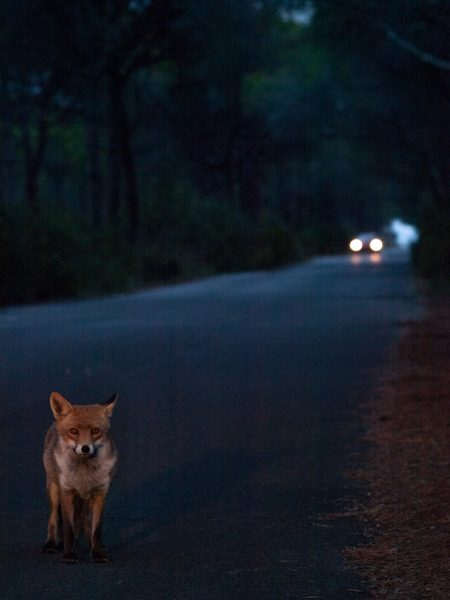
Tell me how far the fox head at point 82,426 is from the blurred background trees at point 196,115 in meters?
23.2

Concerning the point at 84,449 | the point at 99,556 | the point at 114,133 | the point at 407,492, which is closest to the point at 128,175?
the point at 114,133

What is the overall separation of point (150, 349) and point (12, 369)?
9.93 feet

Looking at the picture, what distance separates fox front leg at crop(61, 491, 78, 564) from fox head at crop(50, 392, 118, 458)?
30 centimetres

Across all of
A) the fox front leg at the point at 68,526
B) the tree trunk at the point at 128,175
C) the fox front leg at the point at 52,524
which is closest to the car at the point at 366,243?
the tree trunk at the point at 128,175

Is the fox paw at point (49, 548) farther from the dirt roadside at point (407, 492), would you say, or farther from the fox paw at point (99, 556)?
the dirt roadside at point (407, 492)

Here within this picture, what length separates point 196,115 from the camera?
61.8 meters

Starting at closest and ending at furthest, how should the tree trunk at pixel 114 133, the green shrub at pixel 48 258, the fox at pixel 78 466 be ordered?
1. the fox at pixel 78 466
2. the green shrub at pixel 48 258
3. the tree trunk at pixel 114 133

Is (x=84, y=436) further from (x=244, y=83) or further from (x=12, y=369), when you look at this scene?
(x=244, y=83)

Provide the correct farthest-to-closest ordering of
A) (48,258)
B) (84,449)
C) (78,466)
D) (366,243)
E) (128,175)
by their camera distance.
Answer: (366,243), (128,175), (48,258), (78,466), (84,449)

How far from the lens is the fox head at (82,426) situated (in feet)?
17.0

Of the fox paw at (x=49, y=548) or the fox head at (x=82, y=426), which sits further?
the fox paw at (x=49, y=548)

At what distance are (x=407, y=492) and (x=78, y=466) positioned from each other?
9.14ft

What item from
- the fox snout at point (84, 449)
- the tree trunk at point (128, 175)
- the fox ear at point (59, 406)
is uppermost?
the tree trunk at point (128, 175)

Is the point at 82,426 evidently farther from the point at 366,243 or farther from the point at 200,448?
the point at 366,243
